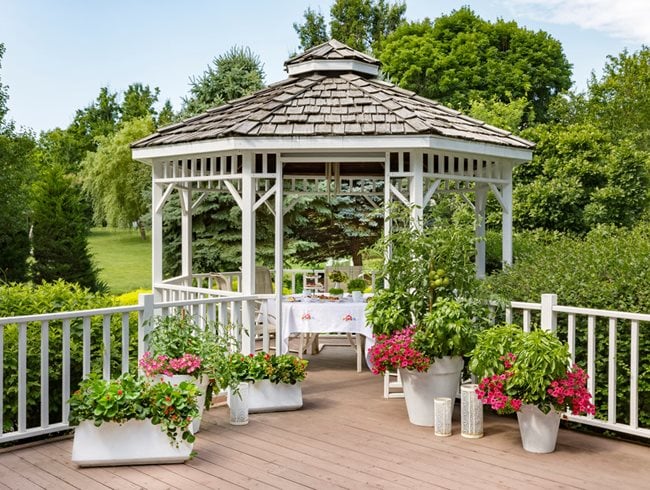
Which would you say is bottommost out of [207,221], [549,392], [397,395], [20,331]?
[397,395]

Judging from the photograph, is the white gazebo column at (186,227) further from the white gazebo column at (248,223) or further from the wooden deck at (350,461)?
the wooden deck at (350,461)

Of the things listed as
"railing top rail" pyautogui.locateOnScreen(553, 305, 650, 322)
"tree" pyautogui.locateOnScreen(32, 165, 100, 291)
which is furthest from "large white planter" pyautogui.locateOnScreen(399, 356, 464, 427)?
"tree" pyautogui.locateOnScreen(32, 165, 100, 291)

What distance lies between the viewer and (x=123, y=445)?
16.0 ft

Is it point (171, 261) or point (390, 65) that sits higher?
point (390, 65)

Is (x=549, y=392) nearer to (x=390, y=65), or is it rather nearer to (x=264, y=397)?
(x=264, y=397)

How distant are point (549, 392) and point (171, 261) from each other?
11.0 m

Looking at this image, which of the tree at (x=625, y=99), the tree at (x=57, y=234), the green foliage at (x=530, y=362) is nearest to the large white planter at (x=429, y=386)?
the green foliage at (x=530, y=362)

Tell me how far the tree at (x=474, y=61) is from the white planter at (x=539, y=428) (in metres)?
23.4

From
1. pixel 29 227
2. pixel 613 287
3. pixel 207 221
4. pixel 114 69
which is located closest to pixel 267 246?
pixel 207 221

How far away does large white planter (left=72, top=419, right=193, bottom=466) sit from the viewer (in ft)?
15.9

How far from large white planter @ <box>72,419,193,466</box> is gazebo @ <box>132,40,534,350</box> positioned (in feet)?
6.88

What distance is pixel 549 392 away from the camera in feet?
16.4

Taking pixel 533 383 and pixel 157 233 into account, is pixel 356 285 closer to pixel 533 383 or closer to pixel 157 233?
pixel 157 233

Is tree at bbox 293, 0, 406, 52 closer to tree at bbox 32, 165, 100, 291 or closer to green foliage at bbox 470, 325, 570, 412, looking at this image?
tree at bbox 32, 165, 100, 291
